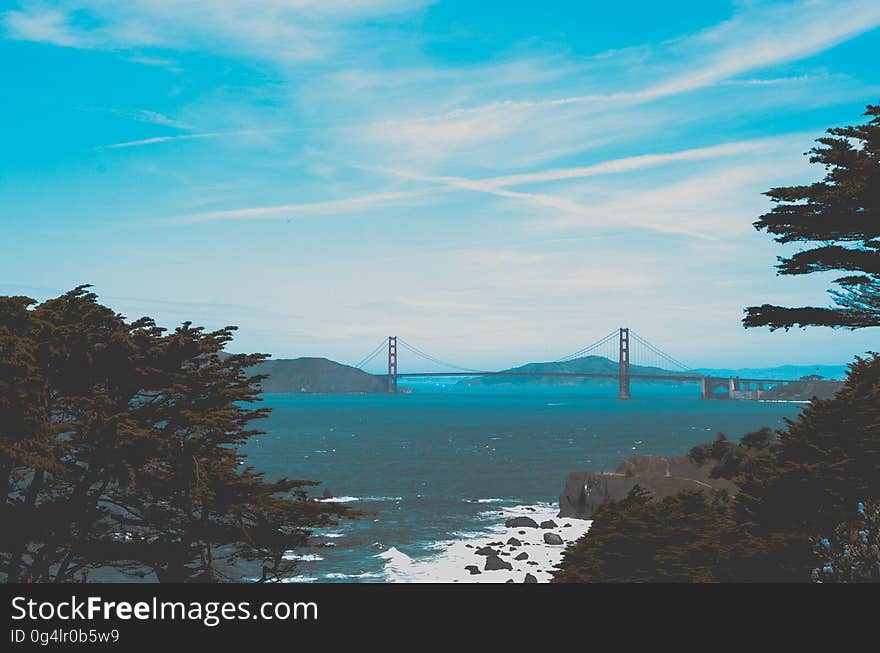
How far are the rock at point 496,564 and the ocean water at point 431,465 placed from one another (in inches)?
112

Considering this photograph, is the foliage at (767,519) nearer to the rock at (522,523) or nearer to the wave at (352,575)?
the wave at (352,575)

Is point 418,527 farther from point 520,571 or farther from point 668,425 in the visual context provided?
point 668,425

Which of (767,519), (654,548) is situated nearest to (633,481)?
(767,519)

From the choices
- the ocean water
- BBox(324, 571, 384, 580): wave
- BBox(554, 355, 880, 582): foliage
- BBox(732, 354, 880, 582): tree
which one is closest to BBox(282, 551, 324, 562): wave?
the ocean water

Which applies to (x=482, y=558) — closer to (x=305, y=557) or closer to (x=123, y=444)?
(x=305, y=557)

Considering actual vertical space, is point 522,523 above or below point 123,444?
below

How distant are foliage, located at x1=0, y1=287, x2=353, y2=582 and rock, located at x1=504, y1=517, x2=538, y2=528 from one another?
3535 centimetres

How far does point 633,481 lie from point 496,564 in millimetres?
14540

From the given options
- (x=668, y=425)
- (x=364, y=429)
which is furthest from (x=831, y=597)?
(x=668, y=425)

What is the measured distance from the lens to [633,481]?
52969mm

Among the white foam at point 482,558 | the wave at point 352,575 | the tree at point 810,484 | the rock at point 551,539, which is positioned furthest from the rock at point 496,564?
the tree at point 810,484

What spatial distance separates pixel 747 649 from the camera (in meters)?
4.53

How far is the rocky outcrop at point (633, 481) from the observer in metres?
48.4

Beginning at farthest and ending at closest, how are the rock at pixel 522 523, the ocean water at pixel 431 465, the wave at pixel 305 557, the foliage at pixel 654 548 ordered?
the rock at pixel 522 523 < the ocean water at pixel 431 465 < the wave at pixel 305 557 < the foliage at pixel 654 548
